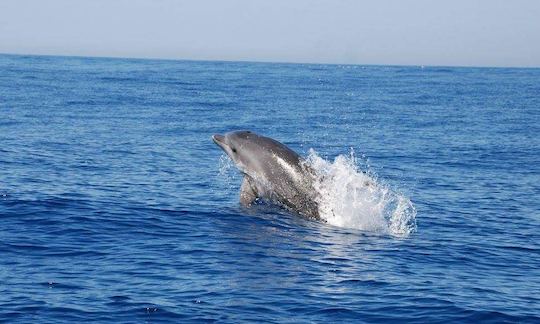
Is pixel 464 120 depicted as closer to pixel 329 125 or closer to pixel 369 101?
pixel 329 125

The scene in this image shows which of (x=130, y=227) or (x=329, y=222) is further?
(x=329, y=222)

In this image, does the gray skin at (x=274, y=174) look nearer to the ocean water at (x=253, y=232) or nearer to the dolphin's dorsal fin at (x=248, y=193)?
the dolphin's dorsal fin at (x=248, y=193)

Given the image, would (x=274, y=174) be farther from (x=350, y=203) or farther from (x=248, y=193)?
(x=350, y=203)

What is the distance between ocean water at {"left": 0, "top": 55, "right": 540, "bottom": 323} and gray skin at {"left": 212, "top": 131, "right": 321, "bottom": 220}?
0.43 m

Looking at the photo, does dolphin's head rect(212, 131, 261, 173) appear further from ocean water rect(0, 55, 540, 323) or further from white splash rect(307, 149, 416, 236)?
white splash rect(307, 149, 416, 236)

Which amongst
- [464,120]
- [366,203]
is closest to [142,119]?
[464,120]

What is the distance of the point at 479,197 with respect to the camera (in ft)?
102

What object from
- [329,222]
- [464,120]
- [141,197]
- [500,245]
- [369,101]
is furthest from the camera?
[369,101]

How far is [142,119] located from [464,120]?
23.7 meters

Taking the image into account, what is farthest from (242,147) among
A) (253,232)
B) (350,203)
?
(253,232)

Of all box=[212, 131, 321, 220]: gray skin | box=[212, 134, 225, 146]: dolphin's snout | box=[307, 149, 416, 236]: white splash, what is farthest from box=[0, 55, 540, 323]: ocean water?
box=[212, 134, 225, 146]: dolphin's snout

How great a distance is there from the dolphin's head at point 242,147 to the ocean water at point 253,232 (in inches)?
57.4

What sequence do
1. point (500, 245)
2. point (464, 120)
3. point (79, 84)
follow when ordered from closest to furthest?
point (500, 245) < point (464, 120) < point (79, 84)

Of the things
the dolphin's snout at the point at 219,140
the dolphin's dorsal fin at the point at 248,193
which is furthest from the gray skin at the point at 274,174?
the dolphin's snout at the point at 219,140
